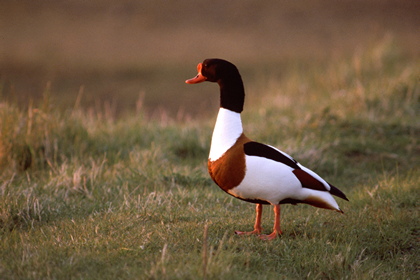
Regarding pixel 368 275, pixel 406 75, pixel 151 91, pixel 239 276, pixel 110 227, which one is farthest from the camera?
pixel 151 91

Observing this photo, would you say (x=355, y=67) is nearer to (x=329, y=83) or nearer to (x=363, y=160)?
(x=329, y=83)

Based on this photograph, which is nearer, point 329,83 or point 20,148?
point 20,148

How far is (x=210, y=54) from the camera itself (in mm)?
15406

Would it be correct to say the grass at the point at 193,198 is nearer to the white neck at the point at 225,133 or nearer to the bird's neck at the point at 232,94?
the white neck at the point at 225,133

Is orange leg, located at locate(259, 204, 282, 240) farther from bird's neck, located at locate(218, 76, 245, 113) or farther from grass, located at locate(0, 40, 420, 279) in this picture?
bird's neck, located at locate(218, 76, 245, 113)

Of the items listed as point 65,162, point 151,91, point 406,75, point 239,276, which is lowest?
point 151,91

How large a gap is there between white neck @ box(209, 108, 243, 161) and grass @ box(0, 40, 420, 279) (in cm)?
50

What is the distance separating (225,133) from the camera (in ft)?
12.2

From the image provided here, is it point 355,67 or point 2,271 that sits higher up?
point 355,67

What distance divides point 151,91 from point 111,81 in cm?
112

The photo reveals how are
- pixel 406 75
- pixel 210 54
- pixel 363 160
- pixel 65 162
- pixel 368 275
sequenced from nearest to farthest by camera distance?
pixel 368 275 → pixel 65 162 → pixel 363 160 → pixel 406 75 → pixel 210 54

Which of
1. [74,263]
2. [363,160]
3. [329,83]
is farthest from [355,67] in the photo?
[74,263]

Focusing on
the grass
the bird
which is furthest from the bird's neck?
the grass

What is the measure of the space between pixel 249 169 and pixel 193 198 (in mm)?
1148
